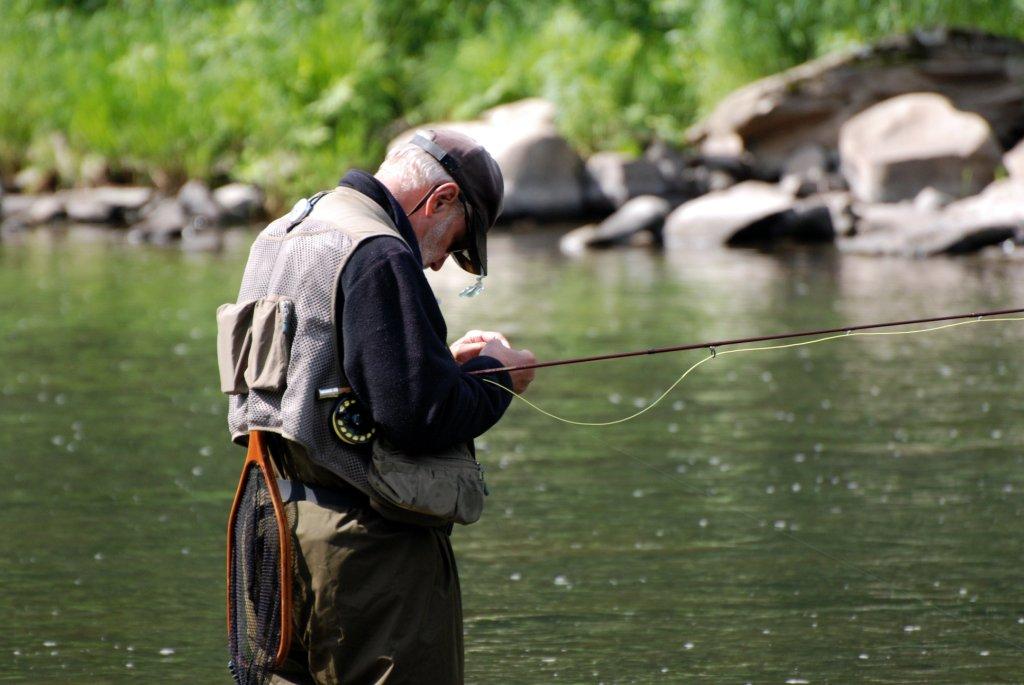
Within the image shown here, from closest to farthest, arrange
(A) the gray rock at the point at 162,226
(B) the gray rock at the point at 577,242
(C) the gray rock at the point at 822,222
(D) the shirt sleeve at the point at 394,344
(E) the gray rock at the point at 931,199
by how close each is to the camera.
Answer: (D) the shirt sleeve at the point at 394,344
(B) the gray rock at the point at 577,242
(C) the gray rock at the point at 822,222
(E) the gray rock at the point at 931,199
(A) the gray rock at the point at 162,226

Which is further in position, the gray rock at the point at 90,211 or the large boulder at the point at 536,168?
the gray rock at the point at 90,211

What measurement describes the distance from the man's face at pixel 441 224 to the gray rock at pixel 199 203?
21344mm

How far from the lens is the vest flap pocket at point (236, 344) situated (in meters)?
3.24

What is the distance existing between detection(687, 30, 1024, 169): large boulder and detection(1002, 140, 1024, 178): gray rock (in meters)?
2.22

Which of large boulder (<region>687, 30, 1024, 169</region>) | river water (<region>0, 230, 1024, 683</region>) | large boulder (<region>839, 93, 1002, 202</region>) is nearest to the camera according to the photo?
river water (<region>0, 230, 1024, 683</region>)

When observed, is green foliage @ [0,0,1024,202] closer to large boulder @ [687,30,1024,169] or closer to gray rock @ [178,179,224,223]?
large boulder @ [687,30,1024,169]

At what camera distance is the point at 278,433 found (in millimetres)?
3199

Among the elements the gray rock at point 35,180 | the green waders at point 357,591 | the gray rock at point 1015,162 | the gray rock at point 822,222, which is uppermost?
the green waders at point 357,591

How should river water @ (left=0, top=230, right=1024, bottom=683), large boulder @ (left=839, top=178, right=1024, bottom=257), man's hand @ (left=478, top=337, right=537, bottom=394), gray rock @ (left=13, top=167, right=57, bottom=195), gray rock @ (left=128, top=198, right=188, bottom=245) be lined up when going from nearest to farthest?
1. man's hand @ (left=478, top=337, right=537, bottom=394)
2. river water @ (left=0, top=230, right=1024, bottom=683)
3. large boulder @ (left=839, top=178, right=1024, bottom=257)
4. gray rock @ (left=128, top=198, right=188, bottom=245)
5. gray rock @ (left=13, top=167, right=57, bottom=195)

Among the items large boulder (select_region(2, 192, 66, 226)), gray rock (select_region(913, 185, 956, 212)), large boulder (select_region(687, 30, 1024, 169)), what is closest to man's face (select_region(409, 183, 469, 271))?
gray rock (select_region(913, 185, 956, 212))

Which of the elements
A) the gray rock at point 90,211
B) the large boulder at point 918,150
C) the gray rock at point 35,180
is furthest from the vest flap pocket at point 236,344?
the gray rock at point 35,180

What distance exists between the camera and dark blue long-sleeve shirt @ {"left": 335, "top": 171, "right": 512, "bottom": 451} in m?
3.06

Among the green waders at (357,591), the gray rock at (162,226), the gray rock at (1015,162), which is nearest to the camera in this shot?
the green waders at (357,591)

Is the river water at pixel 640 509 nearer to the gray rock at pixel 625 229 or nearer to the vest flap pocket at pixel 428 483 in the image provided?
the vest flap pocket at pixel 428 483
